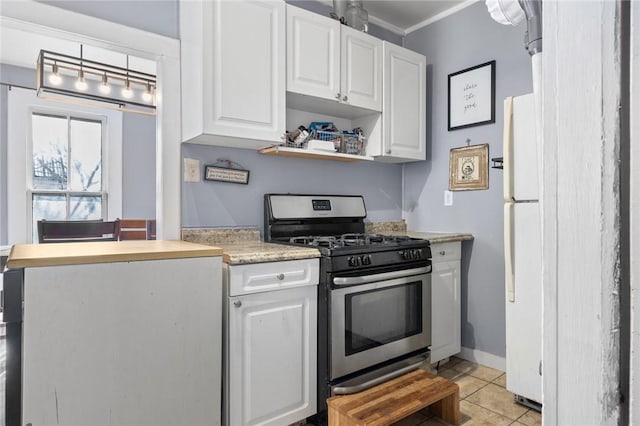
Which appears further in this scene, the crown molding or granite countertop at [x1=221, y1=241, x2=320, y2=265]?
the crown molding

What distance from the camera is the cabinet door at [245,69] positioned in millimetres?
1962

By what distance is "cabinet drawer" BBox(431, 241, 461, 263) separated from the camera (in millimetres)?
2584

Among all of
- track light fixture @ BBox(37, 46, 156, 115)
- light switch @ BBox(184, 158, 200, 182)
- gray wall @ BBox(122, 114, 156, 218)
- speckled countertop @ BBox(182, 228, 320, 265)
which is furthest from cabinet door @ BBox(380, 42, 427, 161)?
gray wall @ BBox(122, 114, 156, 218)

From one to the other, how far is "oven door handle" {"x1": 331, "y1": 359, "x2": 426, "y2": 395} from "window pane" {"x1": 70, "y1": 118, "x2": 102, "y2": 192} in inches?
148

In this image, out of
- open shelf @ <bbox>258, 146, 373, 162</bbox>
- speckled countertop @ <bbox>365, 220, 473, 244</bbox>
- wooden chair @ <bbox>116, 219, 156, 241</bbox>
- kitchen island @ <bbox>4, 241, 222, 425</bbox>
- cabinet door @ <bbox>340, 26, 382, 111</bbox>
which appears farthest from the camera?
wooden chair @ <bbox>116, 219, 156, 241</bbox>

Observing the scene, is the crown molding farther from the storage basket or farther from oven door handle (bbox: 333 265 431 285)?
oven door handle (bbox: 333 265 431 285)

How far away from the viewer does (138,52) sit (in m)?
2.07

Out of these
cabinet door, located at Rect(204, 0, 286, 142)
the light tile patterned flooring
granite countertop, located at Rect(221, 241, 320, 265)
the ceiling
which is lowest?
the light tile patterned flooring

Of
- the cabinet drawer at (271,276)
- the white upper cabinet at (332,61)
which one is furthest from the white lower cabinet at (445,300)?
the white upper cabinet at (332,61)

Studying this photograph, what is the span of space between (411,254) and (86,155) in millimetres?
3893

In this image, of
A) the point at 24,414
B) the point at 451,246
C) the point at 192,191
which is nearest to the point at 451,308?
the point at 451,246

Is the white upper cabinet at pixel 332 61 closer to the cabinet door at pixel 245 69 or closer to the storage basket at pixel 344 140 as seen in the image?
the cabinet door at pixel 245 69

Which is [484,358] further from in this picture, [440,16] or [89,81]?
[89,81]

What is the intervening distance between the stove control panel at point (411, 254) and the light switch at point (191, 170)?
4.15 ft
